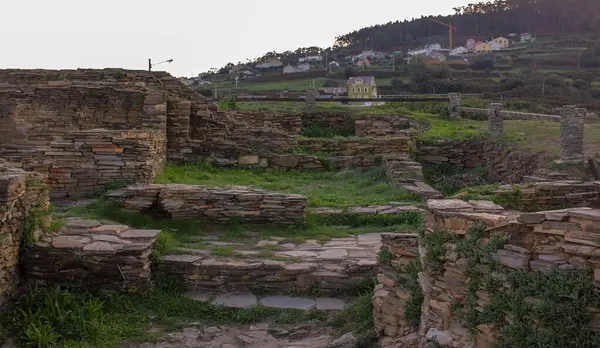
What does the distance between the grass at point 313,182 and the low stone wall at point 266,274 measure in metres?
2.43

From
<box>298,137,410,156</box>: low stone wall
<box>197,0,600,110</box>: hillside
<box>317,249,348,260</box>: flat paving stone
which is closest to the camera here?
<box>317,249,348,260</box>: flat paving stone

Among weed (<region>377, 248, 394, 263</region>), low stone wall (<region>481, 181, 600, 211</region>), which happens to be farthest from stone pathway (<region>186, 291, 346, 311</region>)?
low stone wall (<region>481, 181, 600, 211</region>)

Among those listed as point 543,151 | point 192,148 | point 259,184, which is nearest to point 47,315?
point 259,184

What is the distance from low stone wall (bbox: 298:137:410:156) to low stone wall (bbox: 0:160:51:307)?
7676 mm

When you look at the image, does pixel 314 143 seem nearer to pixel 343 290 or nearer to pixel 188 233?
pixel 188 233

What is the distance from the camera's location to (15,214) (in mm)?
6730

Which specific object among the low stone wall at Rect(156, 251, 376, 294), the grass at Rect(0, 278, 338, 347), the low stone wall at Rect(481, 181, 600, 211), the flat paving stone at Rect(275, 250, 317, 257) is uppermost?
the low stone wall at Rect(481, 181, 600, 211)

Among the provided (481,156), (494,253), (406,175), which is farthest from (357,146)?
(494,253)

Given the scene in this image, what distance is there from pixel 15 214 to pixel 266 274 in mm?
2893

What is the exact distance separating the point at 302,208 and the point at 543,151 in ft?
23.4

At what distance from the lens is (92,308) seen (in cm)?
632

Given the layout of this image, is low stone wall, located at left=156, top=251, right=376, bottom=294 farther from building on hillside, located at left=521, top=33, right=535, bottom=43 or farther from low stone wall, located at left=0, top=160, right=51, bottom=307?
building on hillside, located at left=521, top=33, right=535, bottom=43

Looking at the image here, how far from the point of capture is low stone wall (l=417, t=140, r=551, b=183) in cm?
1345

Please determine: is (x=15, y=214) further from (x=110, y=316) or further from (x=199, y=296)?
(x=199, y=296)
